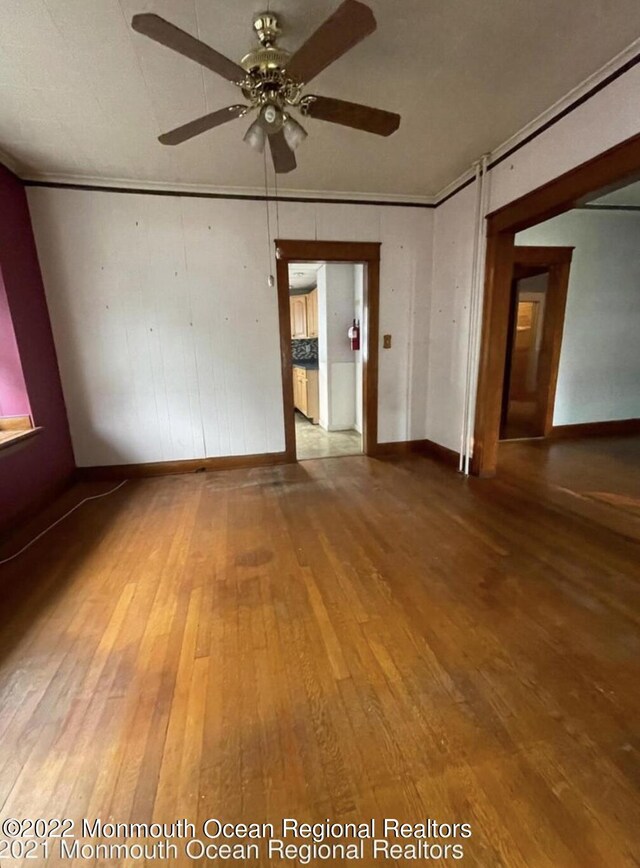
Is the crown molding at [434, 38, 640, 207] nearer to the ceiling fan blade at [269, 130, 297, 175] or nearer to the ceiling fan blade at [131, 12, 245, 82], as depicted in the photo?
the ceiling fan blade at [269, 130, 297, 175]

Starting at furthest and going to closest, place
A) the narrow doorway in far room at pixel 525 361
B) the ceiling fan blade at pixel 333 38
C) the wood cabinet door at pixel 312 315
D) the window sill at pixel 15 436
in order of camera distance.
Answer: the wood cabinet door at pixel 312 315 < the narrow doorway in far room at pixel 525 361 < the window sill at pixel 15 436 < the ceiling fan blade at pixel 333 38

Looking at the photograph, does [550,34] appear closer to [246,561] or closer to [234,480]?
[246,561]

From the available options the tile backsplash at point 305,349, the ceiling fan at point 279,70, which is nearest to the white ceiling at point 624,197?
the ceiling fan at point 279,70

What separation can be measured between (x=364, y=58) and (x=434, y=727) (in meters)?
2.98

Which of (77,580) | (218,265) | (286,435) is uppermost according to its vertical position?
(218,265)

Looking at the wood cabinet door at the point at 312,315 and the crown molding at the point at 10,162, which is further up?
the crown molding at the point at 10,162

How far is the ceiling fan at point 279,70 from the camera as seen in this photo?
4.30ft

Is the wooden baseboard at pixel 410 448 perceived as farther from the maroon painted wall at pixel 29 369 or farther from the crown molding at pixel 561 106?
the maroon painted wall at pixel 29 369

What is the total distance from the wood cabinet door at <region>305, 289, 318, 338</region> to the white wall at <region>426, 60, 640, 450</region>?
8.35ft

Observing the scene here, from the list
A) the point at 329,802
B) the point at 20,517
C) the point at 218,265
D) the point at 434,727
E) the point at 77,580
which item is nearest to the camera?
the point at 329,802

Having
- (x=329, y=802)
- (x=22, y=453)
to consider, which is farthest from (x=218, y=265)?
(x=329, y=802)

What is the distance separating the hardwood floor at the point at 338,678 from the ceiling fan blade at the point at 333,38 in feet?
7.74

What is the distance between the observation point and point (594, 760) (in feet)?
3.70

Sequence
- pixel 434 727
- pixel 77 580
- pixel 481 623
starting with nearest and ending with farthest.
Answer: pixel 434 727
pixel 481 623
pixel 77 580
